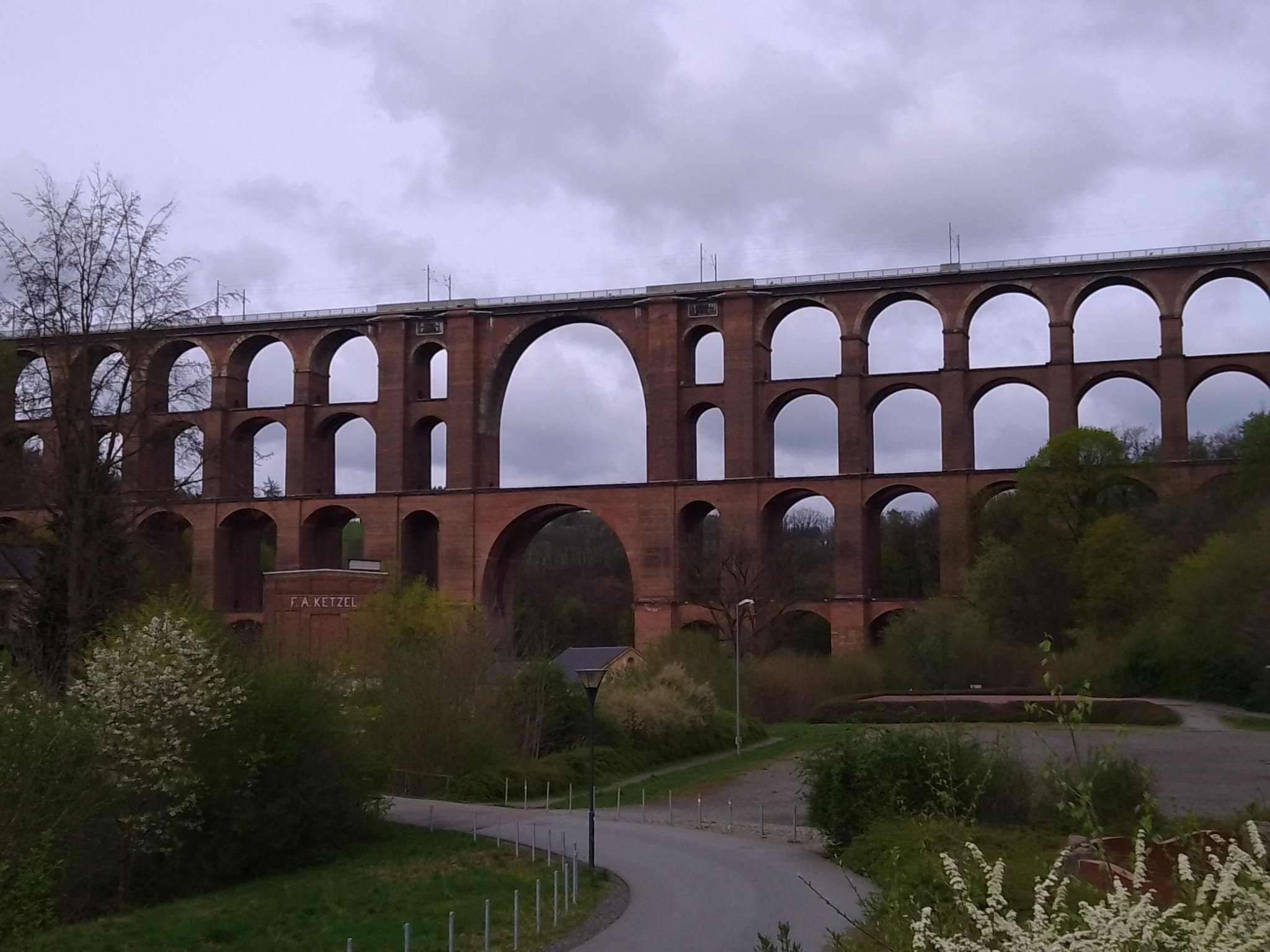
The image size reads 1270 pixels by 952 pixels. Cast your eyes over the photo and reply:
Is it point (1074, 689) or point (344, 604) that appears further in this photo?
point (344, 604)

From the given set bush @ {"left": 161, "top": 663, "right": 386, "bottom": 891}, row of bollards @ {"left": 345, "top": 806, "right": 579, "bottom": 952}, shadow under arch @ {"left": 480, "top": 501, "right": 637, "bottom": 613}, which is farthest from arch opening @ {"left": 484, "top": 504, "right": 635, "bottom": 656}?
row of bollards @ {"left": 345, "top": 806, "right": 579, "bottom": 952}

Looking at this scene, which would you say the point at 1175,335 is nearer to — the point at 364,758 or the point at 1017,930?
the point at 364,758

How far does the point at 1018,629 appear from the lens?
41938 mm

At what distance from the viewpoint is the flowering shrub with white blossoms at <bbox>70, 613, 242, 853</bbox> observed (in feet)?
52.2

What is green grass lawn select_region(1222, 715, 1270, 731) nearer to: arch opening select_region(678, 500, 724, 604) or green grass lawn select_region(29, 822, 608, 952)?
arch opening select_region(678, 500, 724, 604)

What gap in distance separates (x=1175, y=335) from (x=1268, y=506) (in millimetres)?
10929

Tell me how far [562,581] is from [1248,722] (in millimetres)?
45458

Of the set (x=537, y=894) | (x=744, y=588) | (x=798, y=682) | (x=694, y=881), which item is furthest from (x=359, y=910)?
(x=744, y=588)

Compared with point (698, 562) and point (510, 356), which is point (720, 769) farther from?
point (510, 356)

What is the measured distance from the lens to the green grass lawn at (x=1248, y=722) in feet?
99.9

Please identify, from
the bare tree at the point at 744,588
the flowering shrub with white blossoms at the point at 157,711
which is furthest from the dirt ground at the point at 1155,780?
the bare tree at the point at 744,588

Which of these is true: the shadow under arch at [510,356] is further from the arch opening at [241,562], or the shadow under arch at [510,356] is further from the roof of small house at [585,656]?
the roof of small house at [585,656]

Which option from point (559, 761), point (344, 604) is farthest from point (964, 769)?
point (344, 604)

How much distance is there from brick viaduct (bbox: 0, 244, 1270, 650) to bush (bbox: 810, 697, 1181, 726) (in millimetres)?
7032
